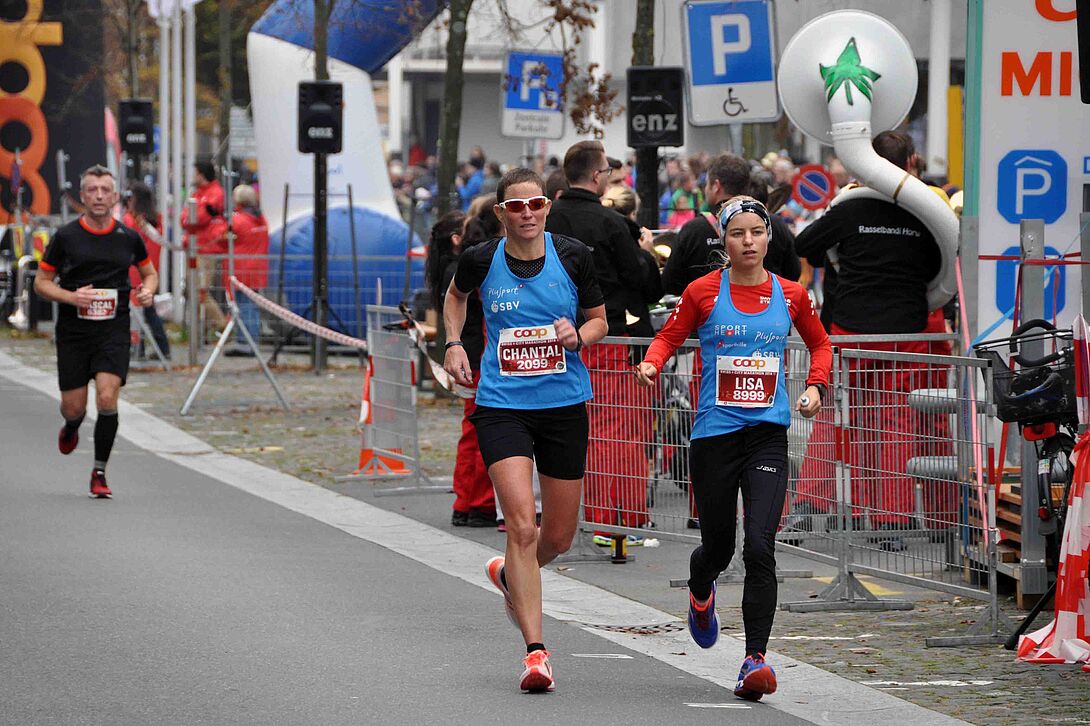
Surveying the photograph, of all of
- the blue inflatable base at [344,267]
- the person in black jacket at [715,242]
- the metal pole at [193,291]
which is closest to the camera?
the person in black jacket at [715,242]

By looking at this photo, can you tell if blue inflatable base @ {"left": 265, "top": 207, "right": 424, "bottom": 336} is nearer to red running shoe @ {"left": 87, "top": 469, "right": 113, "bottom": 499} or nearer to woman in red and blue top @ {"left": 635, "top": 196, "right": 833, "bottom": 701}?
red running shoe @ {"left": 87, "top": 469, "right": 113, "bottom": 499}

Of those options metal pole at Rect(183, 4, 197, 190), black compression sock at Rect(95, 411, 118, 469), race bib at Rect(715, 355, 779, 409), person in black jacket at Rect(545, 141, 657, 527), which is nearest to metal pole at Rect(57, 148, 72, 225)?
metal pole at Rect(183, 4, 197, 190)

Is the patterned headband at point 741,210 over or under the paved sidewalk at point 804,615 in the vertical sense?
over

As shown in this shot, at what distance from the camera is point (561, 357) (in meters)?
7.32

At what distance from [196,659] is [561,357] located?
1757 millimetres

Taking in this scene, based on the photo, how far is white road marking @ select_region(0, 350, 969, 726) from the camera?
22.5 feet

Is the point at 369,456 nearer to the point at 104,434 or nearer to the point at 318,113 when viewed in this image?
the point at 104,434

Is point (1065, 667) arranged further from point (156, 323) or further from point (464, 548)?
point (156, 323)

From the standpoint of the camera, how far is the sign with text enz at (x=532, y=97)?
1986 centimetres

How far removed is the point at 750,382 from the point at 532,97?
532 inches

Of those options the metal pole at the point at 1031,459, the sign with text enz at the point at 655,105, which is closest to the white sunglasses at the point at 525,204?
the metal pole at the point at 1031,459

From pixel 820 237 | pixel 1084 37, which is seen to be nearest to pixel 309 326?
pixel 820 237

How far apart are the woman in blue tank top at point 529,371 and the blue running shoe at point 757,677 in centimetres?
78

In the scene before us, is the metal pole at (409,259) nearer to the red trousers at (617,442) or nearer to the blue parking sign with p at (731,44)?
the blue parking sign with p at (731,44)
